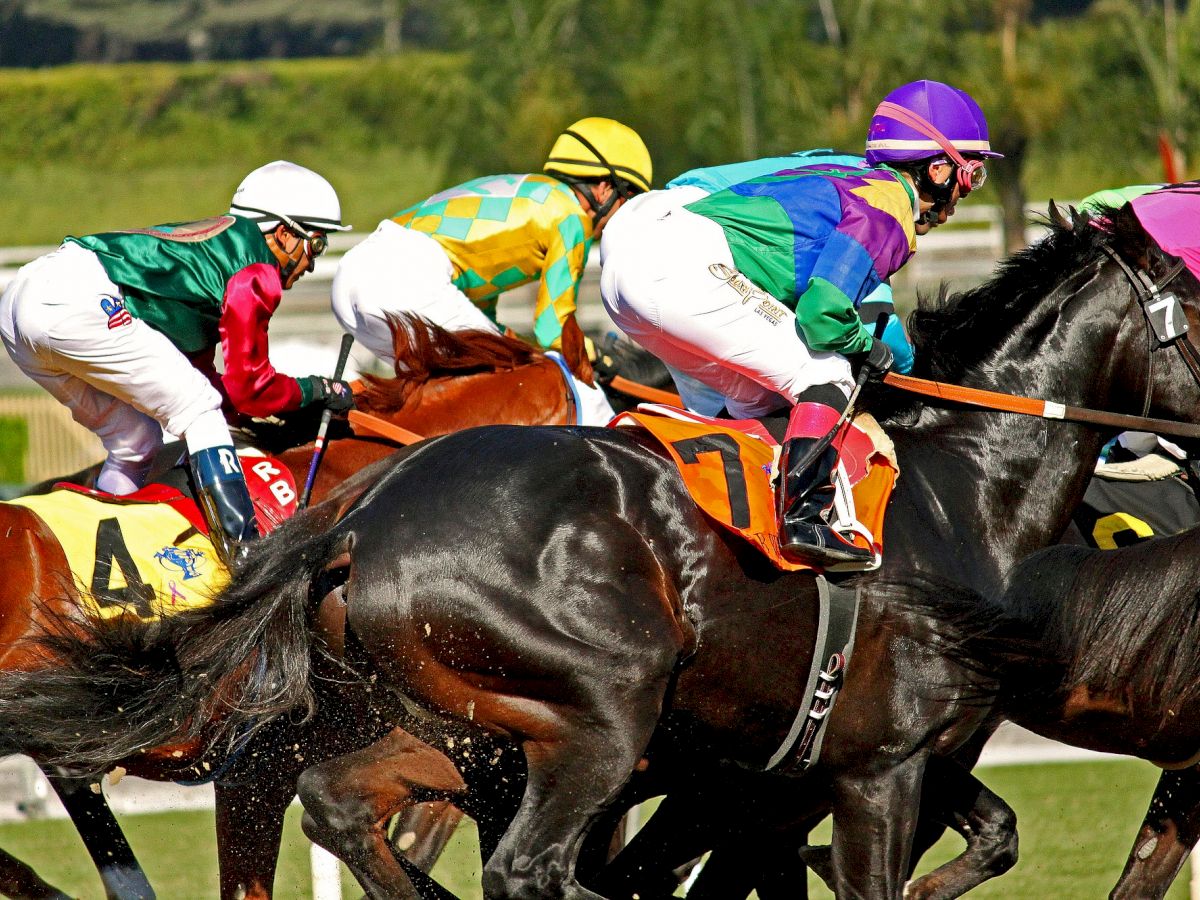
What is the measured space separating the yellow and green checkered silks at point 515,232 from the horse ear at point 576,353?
1.23 feet

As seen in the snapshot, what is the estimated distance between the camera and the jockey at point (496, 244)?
16.0ft

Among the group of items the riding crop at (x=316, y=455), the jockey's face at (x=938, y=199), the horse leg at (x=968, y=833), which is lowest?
the horse leg at (x=968, y=833)

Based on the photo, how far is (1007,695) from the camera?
3.53 meters

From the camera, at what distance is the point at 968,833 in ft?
12.4

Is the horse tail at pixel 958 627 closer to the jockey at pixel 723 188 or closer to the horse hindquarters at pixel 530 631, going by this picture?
the horse hindquarters at pixel 530 631

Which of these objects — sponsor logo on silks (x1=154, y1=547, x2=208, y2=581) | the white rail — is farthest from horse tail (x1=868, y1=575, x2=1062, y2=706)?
the white rail

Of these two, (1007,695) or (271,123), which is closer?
(1007,695)

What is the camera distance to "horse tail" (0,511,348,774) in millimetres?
3188

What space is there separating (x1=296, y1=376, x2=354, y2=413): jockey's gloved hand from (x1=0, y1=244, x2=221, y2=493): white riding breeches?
0.81 ft

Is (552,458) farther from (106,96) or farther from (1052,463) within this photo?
(106,96)

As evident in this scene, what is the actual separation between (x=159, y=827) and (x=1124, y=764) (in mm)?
3940

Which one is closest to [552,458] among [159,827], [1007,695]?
[1007,695]

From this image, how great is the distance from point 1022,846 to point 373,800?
2.69 metres

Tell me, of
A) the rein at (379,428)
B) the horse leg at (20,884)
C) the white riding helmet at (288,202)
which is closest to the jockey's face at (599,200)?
the white riding helmet at (288,202)
